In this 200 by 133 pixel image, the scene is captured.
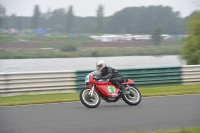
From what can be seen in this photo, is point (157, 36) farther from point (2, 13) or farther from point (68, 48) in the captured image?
point (2, 13)

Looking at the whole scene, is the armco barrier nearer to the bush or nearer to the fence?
the fence

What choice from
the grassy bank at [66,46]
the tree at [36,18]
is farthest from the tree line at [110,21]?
the grassy bank at [66,46]

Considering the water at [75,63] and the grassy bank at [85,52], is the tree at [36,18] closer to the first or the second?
the grassy bank at [85,52]

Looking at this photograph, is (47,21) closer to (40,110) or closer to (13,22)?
(13,22)

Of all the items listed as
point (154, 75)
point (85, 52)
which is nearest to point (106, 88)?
point (85, 52)

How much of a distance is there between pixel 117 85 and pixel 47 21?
384 cm

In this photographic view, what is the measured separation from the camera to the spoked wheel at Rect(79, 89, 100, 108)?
11008 mm

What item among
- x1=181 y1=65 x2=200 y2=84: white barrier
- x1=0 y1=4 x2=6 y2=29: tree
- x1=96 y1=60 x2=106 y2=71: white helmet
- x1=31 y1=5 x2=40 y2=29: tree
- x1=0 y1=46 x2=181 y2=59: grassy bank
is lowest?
x1=181 y1=65 x2=200 y2=84: white barrier

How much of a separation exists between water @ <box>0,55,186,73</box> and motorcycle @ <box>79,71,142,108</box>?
88.1 inches

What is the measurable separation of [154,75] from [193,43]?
692 cm

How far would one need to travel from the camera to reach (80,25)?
48.2 feet

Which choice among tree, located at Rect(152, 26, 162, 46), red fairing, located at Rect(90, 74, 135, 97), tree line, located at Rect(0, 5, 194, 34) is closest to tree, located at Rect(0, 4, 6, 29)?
tree line, located at Rect(0, 5, 194, 34)

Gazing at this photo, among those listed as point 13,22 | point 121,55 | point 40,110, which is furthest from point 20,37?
point 121,55

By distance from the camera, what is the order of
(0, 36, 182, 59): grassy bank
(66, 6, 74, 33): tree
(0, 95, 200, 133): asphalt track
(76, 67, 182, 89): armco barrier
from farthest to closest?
(76, 67, 182, 89): armco barrier < (66, 6, 74, 33): tree < (0, 36, 182, 59): grassy bank < (0, 95, 200, 133): asphalt track
